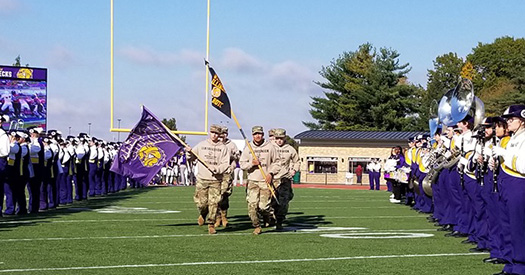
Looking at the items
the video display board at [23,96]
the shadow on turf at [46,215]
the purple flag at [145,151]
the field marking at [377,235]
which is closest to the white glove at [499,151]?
the field marking at [377,235]

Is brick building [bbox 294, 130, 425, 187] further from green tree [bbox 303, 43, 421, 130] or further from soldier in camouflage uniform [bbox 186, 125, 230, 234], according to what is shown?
soldier in camouflage uniform [bbox 186, 125, 230, 234]

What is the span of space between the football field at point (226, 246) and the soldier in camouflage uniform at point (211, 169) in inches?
20.5

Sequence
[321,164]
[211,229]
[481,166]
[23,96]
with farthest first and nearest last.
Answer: [321,164] < [23,96] < [211,229] < [481,166]

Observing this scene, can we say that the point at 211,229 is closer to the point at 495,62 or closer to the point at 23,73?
the point at 23,73

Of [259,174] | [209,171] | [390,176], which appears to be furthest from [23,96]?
[259,174]

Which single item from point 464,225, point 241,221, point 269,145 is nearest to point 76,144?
point 241,221

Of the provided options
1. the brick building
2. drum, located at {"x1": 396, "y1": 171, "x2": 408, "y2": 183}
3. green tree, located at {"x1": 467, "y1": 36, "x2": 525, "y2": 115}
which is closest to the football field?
drum, located at {"x1": 396, "y1": 171, "x2": 408, "y2": 183}

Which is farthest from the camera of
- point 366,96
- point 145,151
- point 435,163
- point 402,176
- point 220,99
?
point 366,96

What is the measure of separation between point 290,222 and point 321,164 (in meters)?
41.7

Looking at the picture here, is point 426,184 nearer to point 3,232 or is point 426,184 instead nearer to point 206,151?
point 206,151

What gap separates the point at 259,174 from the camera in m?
14.7

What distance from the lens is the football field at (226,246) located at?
9.73m

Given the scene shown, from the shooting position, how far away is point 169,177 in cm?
4672

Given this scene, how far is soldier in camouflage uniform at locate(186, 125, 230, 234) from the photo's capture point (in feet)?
47.7
